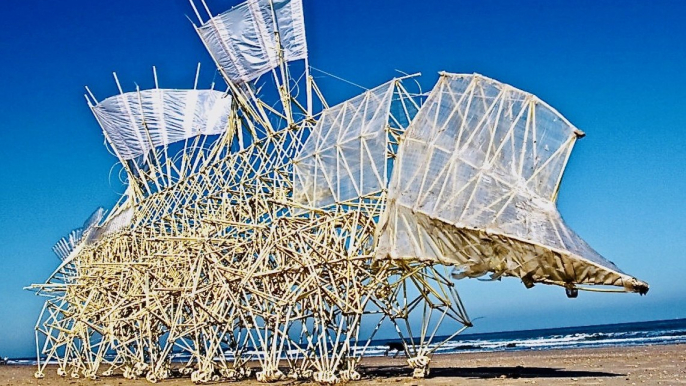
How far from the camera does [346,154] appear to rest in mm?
20125

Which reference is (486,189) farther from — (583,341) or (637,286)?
(583,341)

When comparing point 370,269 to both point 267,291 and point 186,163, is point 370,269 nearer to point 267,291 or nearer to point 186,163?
point 267,291

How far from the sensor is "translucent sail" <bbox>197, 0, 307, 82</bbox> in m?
25.6

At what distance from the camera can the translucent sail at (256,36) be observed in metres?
25.6

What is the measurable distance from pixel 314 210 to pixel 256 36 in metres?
8.27

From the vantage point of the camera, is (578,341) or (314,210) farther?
(578,341)

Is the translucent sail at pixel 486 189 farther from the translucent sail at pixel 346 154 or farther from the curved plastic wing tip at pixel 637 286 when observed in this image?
the translucent sail at pixel 346 154

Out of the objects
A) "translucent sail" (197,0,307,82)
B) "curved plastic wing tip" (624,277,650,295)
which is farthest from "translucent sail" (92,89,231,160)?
"curved plastic wing tip" (624,277,650,295)

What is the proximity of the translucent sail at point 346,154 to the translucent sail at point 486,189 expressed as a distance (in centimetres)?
118

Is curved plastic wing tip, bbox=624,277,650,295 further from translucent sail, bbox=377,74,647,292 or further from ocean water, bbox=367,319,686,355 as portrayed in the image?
ocean water, bbox=367,319,686,355

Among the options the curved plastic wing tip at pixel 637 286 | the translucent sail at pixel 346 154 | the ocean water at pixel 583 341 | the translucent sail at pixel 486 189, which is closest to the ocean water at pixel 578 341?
the ocean water at pixel 583 341

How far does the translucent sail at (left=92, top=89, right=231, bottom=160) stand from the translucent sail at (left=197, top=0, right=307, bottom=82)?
18.7 feet

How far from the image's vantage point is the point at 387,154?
66.1 ft

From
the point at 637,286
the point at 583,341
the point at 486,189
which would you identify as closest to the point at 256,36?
the point at 486,189
